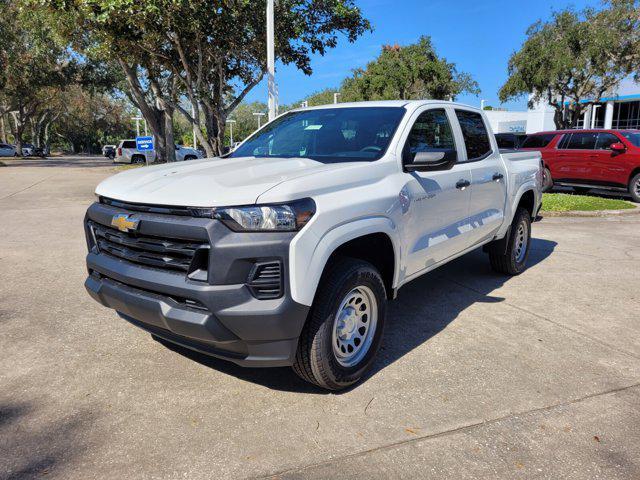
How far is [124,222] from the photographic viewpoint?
3047mm

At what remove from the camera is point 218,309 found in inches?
106

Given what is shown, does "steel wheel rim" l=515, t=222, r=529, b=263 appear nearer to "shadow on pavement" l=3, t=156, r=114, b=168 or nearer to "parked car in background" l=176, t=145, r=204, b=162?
"parked car in background" l=176, t=145, r=204, b=162

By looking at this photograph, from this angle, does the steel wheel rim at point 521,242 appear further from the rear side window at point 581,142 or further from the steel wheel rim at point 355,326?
the rear side window at point 581,142

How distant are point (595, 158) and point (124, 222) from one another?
1345 centimetres

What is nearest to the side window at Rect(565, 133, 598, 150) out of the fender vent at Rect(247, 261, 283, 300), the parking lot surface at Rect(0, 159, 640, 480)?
the parking lot surface at Rect(0, 159, 640, 480)

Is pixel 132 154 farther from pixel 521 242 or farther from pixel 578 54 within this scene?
pixel 521 242

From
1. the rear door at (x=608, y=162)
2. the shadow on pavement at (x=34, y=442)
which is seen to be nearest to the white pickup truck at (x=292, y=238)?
the shadow on pavement at (x=34, y=442)

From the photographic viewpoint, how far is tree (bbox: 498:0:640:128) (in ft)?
83.8

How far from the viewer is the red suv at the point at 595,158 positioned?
12.9 m

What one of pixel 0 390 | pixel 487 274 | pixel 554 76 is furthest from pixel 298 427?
pixel 554 76

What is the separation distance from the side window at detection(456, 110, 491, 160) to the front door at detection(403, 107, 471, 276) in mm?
243

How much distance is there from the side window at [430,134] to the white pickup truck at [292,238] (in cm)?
2

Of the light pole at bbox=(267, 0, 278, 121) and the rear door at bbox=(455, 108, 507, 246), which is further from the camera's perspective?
the light pole at bbox=(267, 0, 278, 121)

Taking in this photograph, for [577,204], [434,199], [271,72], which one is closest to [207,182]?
[434,199]
